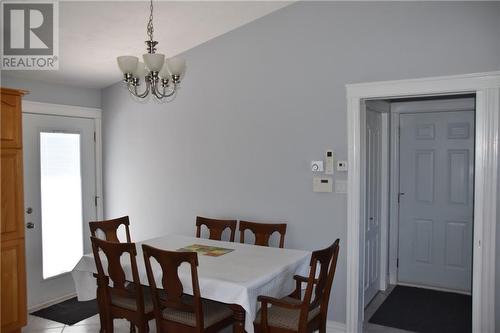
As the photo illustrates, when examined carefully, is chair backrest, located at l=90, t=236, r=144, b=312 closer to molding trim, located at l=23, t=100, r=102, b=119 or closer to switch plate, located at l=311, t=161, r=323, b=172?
switch plate, located at l=311, t=161, r=323, b=172

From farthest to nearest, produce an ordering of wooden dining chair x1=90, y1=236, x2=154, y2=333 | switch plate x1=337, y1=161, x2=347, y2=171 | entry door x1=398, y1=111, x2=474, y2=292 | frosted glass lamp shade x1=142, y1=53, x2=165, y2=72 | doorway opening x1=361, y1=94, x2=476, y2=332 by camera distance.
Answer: entry door x1=398, y1=111, x2=474, y2=292
doorway opening x1=361, y1=94, x2=476, y2=332
switch plate x1=337, y1=161, x2=347, y2=171
wooden dining chair x1=90, y1=236, x2=154, y2=333
frosted glass lamp shade x1=142, y1=53, x2=165, y2=72

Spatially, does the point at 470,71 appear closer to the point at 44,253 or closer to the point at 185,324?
the point at 185,324

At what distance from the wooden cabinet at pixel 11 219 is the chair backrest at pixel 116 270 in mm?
853

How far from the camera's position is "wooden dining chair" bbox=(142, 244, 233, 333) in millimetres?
2576

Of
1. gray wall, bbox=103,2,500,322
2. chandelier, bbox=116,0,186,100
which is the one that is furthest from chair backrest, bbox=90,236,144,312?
gray wall, bbox=103,2,500,322

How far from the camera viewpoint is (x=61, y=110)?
4.51 metres

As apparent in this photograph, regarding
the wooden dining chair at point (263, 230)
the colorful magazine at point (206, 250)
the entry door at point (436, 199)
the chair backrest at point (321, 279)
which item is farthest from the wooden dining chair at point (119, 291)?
the entry door at point (436, 199)

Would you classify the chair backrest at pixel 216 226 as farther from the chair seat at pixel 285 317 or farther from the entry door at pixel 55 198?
the entry door at pixel 55 198

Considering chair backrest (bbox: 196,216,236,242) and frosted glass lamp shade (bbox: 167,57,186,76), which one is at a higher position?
frosted glass lamp shade (bbox: 167,57,186,76)

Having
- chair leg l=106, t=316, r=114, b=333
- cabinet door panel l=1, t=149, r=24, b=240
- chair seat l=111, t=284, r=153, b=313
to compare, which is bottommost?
chair leg l=106, t=316, r=114, b=333

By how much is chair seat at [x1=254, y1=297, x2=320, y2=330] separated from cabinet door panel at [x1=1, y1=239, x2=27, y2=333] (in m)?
2.07

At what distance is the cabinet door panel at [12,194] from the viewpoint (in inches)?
132

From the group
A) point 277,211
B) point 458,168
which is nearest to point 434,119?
point 458,168

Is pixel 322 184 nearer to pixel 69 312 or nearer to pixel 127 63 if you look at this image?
pixel 127 63
